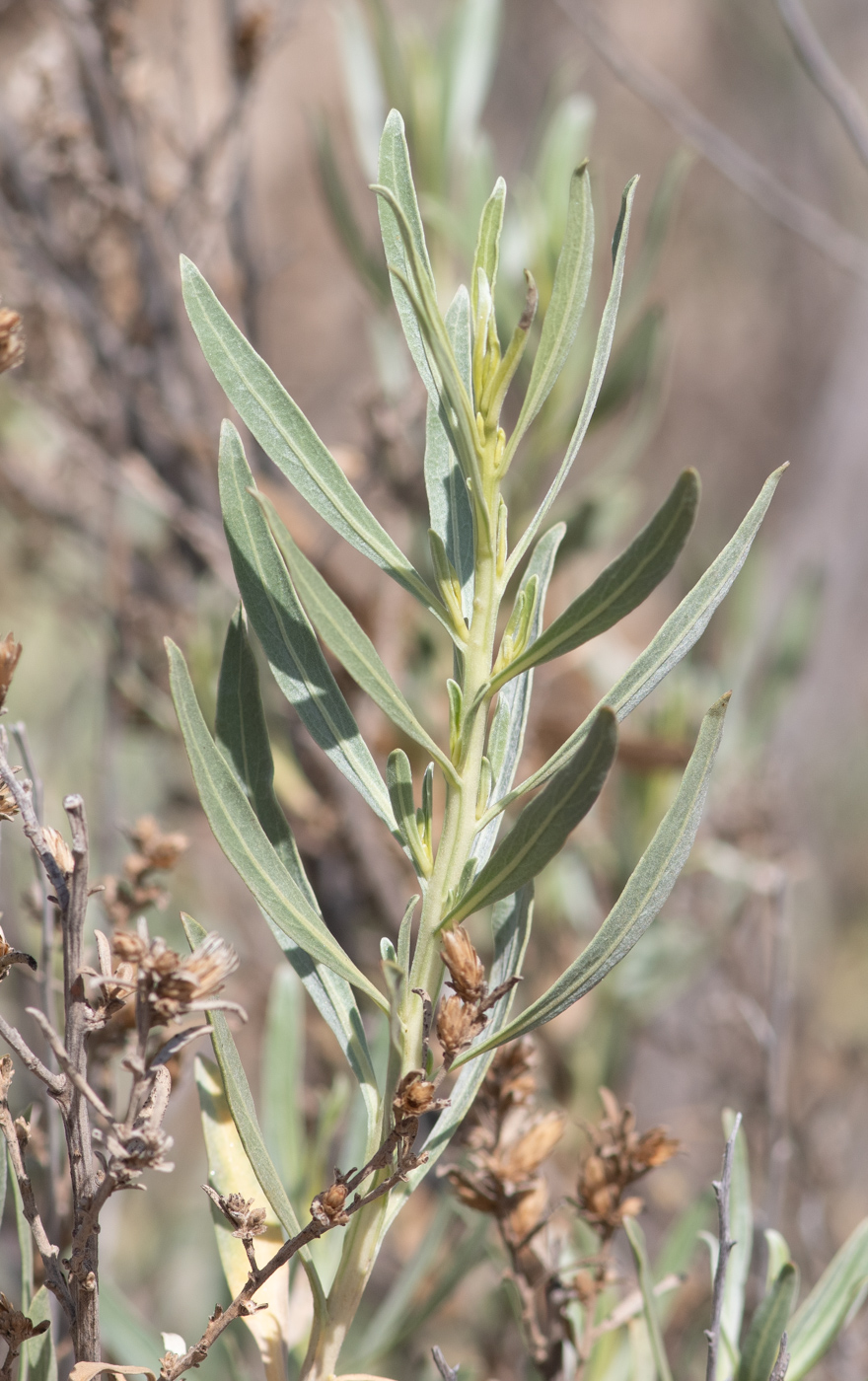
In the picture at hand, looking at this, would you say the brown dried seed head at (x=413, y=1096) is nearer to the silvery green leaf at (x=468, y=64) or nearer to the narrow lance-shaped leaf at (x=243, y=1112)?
the narrow lance-shaped leaf at (x=243, y=1112)

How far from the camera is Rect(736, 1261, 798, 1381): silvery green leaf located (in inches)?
19.8

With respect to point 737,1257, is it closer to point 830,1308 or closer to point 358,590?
point 830,1308

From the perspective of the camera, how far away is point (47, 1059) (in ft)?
2.50

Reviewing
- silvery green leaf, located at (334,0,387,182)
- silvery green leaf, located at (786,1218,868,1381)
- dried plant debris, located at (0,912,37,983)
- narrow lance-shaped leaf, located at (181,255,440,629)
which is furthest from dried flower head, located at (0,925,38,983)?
silvery green leaf, located at (334,0,387,182)

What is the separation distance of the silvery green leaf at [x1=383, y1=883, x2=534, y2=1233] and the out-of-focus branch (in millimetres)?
776

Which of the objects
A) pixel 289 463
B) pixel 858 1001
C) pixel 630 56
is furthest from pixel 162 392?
pixel 858 1001

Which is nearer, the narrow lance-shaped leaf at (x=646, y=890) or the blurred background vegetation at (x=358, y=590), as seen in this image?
the narrow lance-shaped leaf at (x=646, y=890)

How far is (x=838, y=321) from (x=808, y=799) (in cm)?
240

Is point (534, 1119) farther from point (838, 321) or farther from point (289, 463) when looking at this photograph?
point (838, 321)

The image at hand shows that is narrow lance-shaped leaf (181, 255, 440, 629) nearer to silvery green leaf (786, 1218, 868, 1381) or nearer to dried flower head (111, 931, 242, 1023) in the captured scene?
dried flower head (111, 931, 242, 1023)

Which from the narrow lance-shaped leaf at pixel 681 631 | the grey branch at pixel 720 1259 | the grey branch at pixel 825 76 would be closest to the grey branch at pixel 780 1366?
the grey branch at pixel 720 1259

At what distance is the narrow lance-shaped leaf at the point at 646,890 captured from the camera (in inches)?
16.4

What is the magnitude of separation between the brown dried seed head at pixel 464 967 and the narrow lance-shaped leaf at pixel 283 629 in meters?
0.08

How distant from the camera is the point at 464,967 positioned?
40cm
